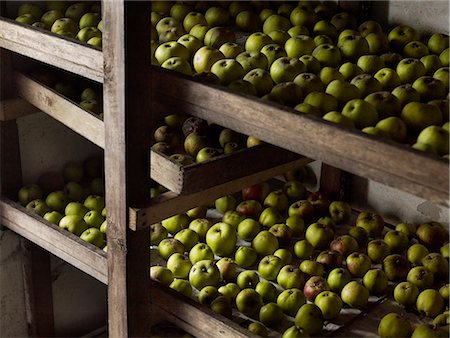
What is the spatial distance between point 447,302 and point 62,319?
1906 mm

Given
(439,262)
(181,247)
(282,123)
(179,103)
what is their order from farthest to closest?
(181,247) < (439,262) < (179,103) < (282,123)

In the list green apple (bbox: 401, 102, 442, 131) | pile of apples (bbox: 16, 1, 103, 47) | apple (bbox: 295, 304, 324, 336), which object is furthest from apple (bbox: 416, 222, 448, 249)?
pile of apples (bbox: 16, 1, 103, 47)

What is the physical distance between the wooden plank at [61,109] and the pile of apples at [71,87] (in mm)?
99

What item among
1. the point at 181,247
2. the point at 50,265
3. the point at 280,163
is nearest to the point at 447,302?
the point at 280,163

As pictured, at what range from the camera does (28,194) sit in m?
3.41

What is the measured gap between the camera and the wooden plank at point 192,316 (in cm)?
249

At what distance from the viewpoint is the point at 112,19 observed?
2352 millimetres

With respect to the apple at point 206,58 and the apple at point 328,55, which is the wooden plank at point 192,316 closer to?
the apple at point 206,58

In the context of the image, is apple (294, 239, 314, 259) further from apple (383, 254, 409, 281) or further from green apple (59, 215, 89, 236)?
green apple (59, 215, 89, 236)

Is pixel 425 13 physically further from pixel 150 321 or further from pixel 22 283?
pixel 22 283

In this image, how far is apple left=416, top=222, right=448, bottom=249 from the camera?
9.82 ft

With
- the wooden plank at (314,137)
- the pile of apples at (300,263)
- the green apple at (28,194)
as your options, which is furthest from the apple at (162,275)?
the green apple at (28,194)

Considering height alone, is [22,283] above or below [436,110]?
below

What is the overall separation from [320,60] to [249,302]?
84cm
